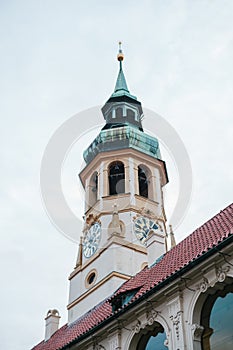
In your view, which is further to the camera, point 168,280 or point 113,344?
point 113,344

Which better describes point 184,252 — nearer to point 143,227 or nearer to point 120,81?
point 143,227

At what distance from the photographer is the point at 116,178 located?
89.2 feet

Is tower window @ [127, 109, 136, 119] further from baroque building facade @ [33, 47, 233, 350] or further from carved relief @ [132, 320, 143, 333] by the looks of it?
carved relief @ [132, 320, 143, 333]

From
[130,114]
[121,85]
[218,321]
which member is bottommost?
[218,321]

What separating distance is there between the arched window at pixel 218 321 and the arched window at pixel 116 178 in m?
14.6

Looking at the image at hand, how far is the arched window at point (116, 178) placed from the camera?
2677 cm

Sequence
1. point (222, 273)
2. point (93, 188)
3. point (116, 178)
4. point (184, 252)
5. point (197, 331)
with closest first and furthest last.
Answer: point (222, 273)
point (197, 331)
point (184, 252)
point (116, 178)
point (93, 188)

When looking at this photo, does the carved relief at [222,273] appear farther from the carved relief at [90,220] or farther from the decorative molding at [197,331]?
the carved relief at [90,220]

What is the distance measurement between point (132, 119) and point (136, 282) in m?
15.1

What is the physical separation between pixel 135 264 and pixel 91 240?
10.0ft

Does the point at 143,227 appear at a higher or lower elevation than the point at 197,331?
higher

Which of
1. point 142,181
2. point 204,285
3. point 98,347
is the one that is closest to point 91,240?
point 142,181

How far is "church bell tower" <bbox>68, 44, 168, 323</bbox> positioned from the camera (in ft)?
73.3

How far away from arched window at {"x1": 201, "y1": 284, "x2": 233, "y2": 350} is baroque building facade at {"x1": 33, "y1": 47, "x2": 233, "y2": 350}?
0.07 ft
